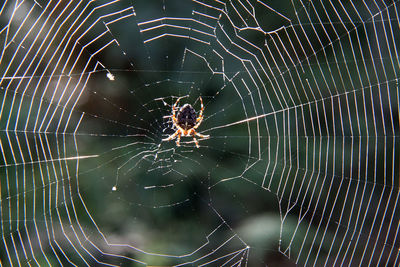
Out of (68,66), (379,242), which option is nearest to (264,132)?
(379,242)

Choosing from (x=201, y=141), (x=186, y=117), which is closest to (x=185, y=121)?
(x=186, y=117)

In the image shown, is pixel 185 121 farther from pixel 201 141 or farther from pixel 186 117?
pixel 201 141

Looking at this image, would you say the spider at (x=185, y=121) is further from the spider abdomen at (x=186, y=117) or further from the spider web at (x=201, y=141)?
the spider web at (x=201, y=141)

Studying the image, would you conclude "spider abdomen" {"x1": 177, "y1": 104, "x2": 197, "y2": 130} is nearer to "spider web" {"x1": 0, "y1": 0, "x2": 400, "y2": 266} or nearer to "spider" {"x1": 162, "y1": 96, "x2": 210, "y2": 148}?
"spider" {"x1": 162, "y1": 96, "x2": 210, "y2": 148}

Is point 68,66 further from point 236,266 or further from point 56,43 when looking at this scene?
point 236,266

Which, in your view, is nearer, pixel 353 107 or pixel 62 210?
pixel 62 210

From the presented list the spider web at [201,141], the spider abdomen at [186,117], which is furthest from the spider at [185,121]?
the spider web at [201,141]

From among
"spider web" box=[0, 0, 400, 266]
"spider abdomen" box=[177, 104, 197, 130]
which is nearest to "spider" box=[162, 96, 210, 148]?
"spider abdomen" box=[177, 104, 197, 130]
